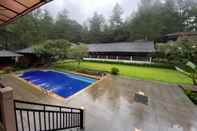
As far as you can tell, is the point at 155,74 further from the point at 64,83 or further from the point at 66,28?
the point at 66,28

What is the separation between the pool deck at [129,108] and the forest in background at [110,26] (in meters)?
19.8

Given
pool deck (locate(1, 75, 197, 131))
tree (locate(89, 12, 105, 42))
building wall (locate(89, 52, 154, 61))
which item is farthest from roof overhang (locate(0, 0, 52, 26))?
tree (locate(89, 12, 105, 42))

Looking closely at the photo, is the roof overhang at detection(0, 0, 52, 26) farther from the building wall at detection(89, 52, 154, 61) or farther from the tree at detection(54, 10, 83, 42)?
the tree at detection(54, 10, 83, 42)

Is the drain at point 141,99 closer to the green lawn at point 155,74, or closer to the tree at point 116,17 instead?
the green lawn at point 155,74

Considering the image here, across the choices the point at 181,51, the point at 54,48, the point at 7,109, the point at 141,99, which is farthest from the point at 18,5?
the point at 181,51

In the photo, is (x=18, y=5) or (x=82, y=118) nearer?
(x=18, y=5)

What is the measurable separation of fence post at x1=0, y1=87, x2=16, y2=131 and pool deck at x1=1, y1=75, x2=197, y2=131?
3367 mm

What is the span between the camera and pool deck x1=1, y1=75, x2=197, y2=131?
218 inches

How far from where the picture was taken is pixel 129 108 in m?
7.02

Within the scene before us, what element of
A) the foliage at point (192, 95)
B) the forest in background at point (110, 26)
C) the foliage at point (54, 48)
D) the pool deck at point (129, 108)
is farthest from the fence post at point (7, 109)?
the forest in background at point (110, 26)

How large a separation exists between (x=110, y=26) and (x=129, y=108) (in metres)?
42.0

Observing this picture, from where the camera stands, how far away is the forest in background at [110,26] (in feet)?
85.1

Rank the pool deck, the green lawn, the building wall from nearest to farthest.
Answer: the pool deck → the green lawn → the building wall

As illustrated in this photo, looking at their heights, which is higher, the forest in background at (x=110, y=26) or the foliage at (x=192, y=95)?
the forest in background at (x=110, y=26)
